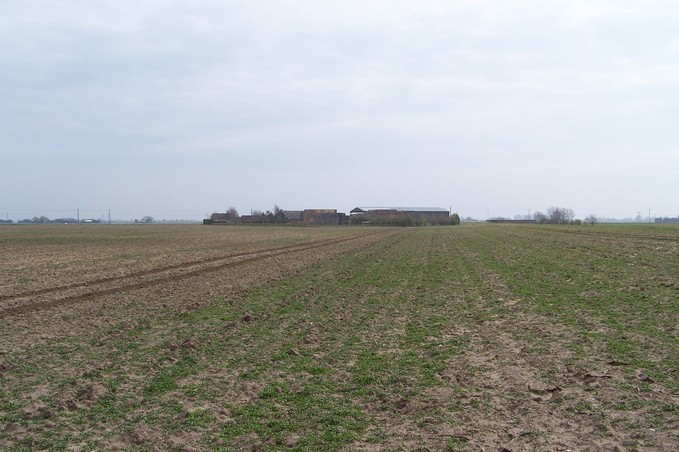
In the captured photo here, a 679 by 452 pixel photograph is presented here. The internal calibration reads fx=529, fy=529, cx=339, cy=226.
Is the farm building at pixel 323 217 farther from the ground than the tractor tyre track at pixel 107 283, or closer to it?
farther from the ground

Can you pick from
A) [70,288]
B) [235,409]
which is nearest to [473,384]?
[235,409]

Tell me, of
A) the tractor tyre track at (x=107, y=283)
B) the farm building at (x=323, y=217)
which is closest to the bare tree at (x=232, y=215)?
the farm building at (x=323, y=217)

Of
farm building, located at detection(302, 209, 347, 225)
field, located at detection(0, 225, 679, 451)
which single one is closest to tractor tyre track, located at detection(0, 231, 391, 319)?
field, located at detection(0, 225, 679, 451)

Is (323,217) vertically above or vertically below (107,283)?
above

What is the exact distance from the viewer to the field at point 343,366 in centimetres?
578

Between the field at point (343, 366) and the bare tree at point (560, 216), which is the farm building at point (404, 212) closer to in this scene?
the bare tree at point (560, 216)

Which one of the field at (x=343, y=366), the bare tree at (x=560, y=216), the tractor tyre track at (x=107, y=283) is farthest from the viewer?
the bare tree at (x=560, y=216)

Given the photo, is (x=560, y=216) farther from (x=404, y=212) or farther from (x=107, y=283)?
(x=107, y=283)

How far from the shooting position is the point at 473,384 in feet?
24.5

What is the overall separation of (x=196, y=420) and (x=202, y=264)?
2000cm

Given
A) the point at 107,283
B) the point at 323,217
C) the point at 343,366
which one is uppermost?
the point at 323,217

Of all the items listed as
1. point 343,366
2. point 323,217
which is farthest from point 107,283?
point 323,217

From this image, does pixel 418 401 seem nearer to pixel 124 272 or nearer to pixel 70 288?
pixel 70 288

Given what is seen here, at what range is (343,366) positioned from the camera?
27.5 ft
